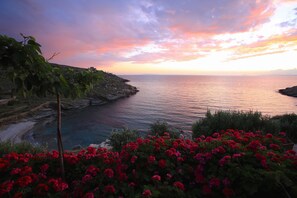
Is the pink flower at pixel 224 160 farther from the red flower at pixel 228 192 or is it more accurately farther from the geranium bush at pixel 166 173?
the red flower at pixel 228 192

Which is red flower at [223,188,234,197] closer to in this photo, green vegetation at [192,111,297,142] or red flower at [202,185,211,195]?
red flower at [202,185,211,195]

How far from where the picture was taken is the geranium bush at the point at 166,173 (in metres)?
3.03

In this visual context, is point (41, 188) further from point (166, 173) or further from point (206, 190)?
point (206, 190)

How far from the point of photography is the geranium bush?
9.94 ft

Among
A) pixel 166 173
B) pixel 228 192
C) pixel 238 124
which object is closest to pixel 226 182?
pixel 228 192

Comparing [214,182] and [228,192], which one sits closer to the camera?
[228,192]

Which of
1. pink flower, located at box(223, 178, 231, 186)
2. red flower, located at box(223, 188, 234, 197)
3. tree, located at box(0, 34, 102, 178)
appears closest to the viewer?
tree, located at box(0, 34, 102, 178)

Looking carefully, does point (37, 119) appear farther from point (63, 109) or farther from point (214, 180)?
point (214, 180)

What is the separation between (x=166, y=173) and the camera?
3.75 metres

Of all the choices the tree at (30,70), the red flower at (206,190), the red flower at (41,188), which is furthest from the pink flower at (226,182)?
the tree at (30,70)

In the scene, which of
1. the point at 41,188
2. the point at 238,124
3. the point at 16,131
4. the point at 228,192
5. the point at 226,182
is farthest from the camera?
the point at 16,131

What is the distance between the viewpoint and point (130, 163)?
3959 mm

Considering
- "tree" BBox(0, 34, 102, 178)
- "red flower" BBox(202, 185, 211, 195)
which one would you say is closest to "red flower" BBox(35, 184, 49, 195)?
"tree" BBox(0, 34, 102, 178)

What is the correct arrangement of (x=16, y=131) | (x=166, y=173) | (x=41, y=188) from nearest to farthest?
(x=41, y=188) → (x=166, y=173) → (x=16, y=131)
